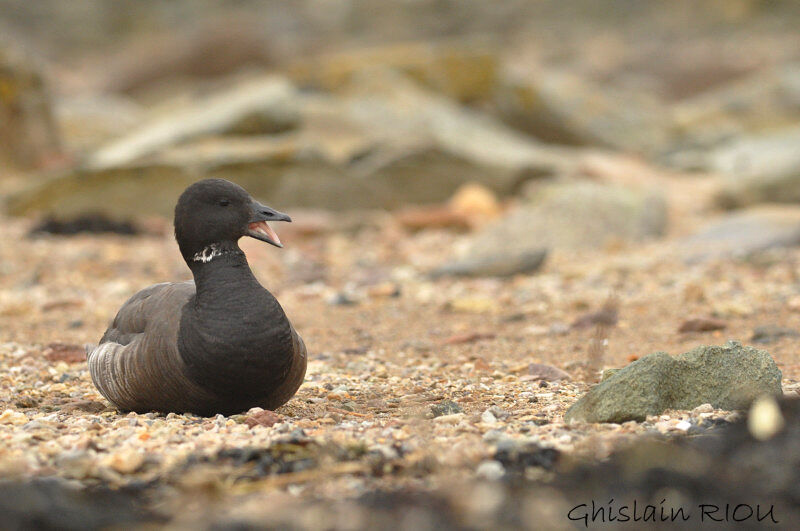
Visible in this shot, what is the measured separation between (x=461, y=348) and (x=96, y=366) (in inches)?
98.5

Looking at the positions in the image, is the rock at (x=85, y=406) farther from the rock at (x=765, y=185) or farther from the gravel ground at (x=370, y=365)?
the rock at (x=765, y=185)

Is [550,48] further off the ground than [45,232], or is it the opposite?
[550,48]

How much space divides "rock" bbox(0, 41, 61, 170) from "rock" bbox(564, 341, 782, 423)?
1184 cm

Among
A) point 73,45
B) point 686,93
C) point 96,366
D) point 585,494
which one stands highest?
point 73,45

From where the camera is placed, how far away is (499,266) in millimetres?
9250

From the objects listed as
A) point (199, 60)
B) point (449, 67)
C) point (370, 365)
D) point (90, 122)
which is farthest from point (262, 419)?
point (199, 60)

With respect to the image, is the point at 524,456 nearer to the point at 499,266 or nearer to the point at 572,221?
the point at 499,266

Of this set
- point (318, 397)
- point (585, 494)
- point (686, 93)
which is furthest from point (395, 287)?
point (686, 93)

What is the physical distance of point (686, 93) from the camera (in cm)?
2716

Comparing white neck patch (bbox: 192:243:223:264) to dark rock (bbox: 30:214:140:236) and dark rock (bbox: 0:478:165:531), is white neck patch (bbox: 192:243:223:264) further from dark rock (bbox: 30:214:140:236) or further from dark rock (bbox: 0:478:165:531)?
dark rock (bbox: 30:214:140:236)

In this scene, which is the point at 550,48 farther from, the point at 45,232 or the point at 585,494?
the point at 585,494

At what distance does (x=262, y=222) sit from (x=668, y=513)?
2461 millimetres

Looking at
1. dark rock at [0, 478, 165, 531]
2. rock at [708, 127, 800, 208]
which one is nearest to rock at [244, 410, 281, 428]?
dark rock at [0, 478, 165, 531]

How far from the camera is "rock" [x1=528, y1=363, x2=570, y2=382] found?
Answer: 564 centimetres
